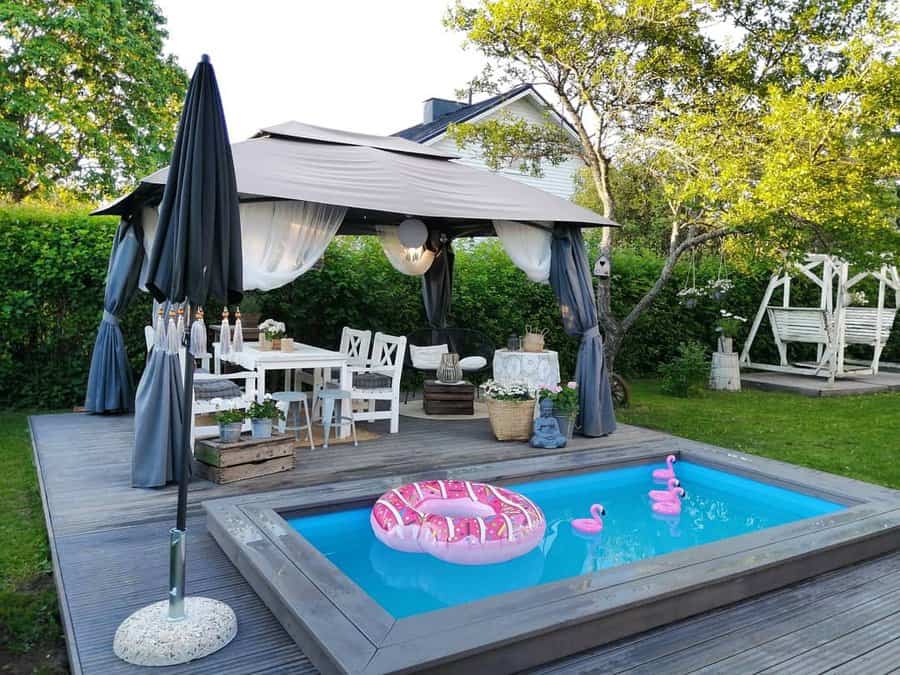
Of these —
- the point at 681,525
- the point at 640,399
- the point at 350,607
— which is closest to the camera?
the point at 350,607

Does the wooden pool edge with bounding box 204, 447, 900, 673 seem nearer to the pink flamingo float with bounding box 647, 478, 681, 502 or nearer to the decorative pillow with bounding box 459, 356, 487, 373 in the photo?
the pink flamingo float with bounding box 647, 478, 681, 502

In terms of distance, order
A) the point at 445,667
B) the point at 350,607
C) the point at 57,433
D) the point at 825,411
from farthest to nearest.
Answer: the point at 825,411, the point at 57,433, the point at 350,607, the point at 445,667

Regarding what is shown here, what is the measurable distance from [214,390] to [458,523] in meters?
2.47

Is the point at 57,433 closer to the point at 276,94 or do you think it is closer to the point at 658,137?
the point at 658,137

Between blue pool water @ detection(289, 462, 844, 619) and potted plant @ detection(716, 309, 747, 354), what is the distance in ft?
17.2

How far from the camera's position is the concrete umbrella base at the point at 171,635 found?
2.44m

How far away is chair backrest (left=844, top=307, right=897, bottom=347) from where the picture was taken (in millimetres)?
10531

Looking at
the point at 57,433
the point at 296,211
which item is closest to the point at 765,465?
the point at 296,211

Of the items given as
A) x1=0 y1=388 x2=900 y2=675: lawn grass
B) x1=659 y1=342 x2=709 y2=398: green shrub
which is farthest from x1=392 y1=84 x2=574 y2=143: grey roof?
x1=0 y1=388 x2=900 y2=675: lawn grass

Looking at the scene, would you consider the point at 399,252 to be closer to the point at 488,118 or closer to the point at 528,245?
the point at 528,245

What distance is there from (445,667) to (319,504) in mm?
1832

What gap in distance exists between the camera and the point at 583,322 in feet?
20.9

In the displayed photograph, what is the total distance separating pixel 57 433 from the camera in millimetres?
5945

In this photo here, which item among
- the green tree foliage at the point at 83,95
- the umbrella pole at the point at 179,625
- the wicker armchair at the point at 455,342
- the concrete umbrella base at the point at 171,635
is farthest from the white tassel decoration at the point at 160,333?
the green tree foliage at the point at 83,95
